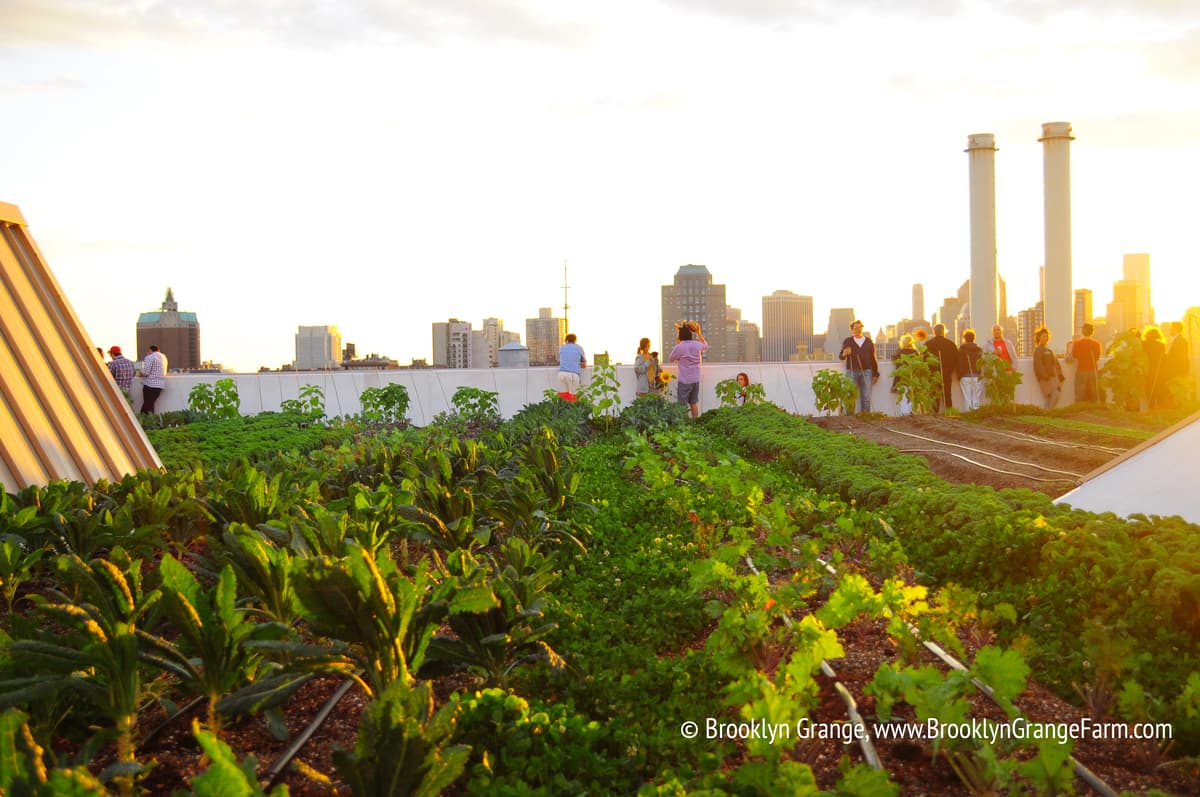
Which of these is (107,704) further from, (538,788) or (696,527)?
(696,527)

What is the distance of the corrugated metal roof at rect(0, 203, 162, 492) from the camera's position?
6.46 m

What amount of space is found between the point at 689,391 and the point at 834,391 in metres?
2.44

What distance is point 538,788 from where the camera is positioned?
8.43 feet

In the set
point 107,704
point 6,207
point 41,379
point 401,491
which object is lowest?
point 107,704

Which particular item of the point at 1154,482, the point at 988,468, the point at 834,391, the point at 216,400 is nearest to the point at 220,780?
the point at 1154,482

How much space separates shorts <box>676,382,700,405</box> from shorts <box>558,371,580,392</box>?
165 centimetres

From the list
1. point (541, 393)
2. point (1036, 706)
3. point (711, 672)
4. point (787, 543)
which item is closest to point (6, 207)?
point (787, 543)

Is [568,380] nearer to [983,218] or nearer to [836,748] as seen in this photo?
[983,218]

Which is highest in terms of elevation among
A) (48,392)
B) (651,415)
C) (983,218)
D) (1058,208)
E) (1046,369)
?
(1058,208)

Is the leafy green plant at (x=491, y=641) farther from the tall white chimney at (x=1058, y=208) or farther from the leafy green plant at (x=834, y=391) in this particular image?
the tall white chimney at (x=1058, y=208)

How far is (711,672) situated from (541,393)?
53.5 ft

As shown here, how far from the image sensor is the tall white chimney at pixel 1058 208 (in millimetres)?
24938

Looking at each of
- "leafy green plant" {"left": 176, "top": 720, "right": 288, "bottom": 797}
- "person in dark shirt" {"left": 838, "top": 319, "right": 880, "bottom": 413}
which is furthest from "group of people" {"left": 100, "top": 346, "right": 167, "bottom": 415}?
"leafy green plant" {"left": 176, "top": 720, "right": 288, "bottom": 797}

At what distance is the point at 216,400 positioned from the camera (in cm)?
1723
